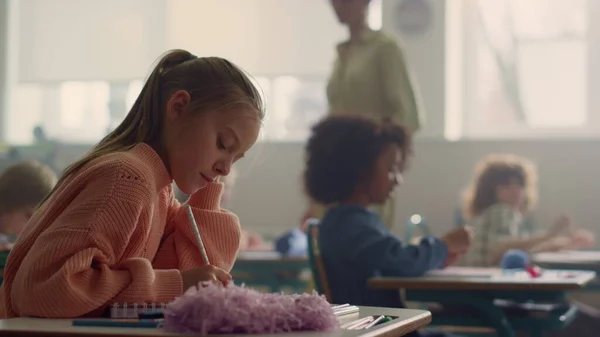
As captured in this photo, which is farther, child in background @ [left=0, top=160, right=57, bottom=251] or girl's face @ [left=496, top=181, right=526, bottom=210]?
girl's face @ [left=496, top=181, right=526, bottom=210]

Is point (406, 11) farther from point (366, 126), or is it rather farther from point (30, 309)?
point (30, 309)

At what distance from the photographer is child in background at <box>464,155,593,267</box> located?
458 centimetres

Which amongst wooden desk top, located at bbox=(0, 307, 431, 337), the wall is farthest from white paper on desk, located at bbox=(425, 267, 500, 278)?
the wall

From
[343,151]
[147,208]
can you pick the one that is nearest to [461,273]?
[343,151]

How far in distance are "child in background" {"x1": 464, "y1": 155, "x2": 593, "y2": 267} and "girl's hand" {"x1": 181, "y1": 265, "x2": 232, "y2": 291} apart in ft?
10.4

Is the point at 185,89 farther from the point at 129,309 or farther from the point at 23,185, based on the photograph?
the point at 23,185

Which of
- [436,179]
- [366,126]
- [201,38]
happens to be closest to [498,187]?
[436,179]

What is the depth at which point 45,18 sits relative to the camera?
7977mm

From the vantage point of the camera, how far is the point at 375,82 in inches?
187

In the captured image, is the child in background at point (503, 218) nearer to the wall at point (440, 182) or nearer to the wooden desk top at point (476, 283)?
the wall at point (440, 182)

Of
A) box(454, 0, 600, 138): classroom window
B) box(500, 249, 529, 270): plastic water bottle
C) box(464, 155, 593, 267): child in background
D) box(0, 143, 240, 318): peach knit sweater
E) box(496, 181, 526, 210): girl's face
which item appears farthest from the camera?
box(454, 0, 600, 138): classroom window

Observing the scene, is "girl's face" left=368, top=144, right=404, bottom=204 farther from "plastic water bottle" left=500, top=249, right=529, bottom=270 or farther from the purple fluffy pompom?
the purple fluffy pompom

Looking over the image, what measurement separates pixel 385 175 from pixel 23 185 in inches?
42.8

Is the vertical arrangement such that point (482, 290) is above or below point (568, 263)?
above
